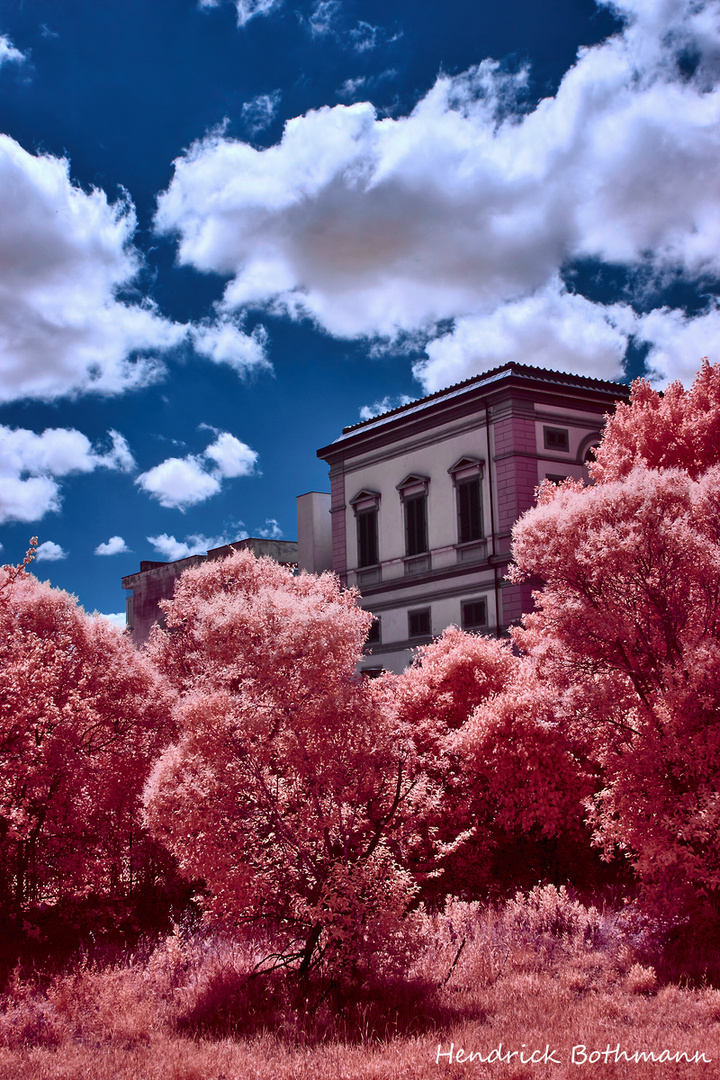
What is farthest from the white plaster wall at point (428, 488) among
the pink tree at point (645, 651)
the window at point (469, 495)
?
the pink tree at point (645, 651)

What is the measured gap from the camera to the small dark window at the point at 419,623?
2908 cm

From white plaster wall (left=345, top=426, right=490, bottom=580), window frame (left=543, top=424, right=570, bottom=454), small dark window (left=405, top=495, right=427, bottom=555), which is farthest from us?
small dark window (left=405, top=495, right=427, bottom=555)

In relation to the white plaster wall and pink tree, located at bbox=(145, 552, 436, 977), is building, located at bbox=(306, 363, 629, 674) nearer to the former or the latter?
the white plaster wall

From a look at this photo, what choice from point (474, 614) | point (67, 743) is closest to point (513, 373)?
point (474, 614)

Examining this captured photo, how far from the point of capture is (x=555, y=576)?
12203 millimetres

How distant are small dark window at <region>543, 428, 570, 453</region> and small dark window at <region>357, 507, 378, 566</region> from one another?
729 cm

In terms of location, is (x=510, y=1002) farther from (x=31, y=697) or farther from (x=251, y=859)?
(x=31, y=697)

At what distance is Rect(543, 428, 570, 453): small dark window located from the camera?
90.9 feet

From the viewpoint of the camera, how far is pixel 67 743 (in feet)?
46.2

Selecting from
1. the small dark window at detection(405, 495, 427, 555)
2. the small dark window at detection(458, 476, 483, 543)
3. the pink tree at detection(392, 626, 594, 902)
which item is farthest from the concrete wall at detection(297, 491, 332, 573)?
the pink tree at detection(392, 626, 594, 902)

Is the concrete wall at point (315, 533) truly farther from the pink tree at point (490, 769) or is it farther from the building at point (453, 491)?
the pink tree at point (490, 769)

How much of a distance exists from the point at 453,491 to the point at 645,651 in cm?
1728

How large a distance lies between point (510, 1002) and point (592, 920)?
3.02 m

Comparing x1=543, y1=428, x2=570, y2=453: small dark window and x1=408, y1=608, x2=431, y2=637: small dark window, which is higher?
x1=543, y1=428, x2=570, y2=453: small dark window
